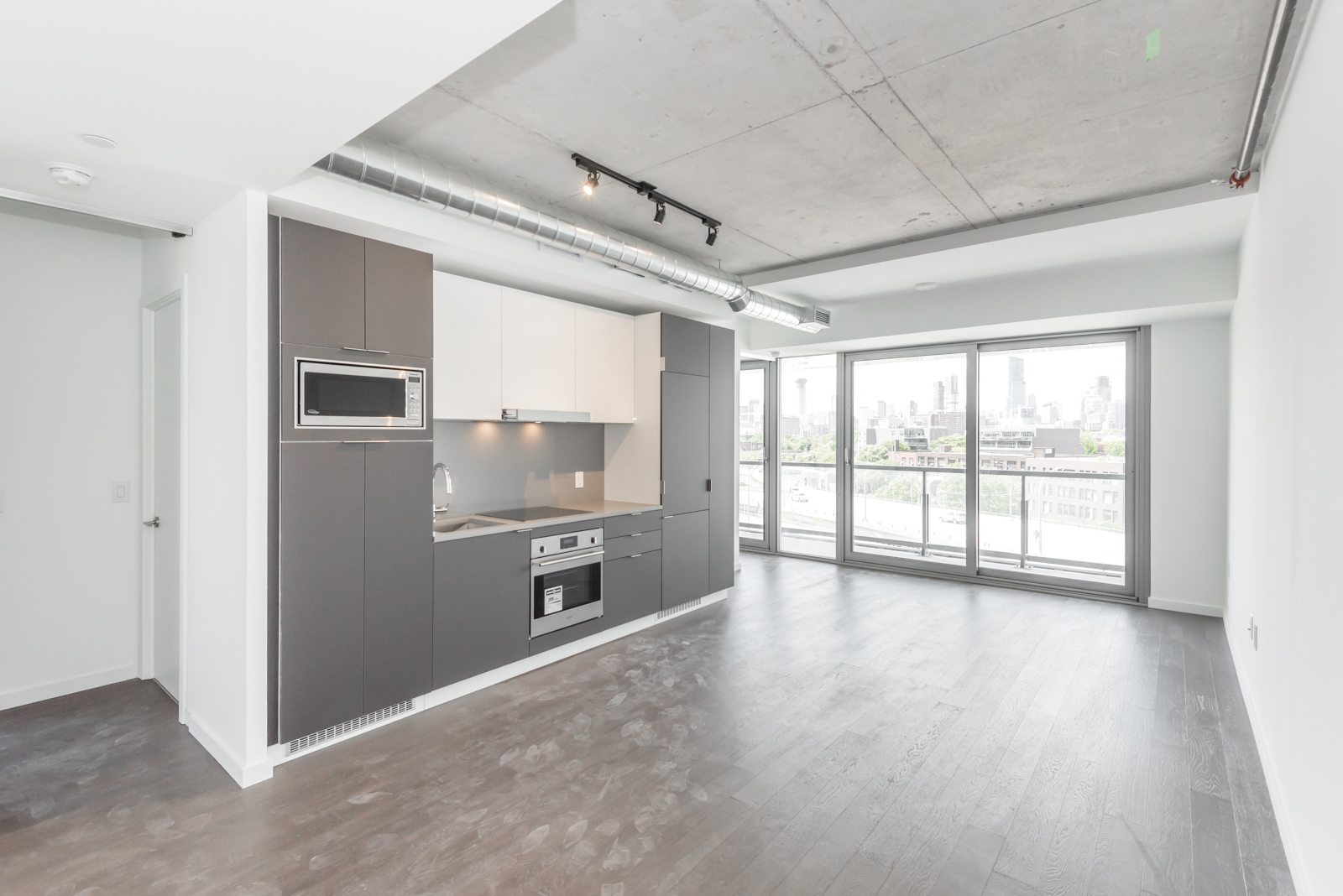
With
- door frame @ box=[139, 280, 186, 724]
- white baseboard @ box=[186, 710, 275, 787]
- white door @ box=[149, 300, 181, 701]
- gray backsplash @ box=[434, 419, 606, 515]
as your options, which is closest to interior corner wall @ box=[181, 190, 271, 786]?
white baseboard @ box=[186, 710, 275, 787]

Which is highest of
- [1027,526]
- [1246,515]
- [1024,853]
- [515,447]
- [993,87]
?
[993,87]

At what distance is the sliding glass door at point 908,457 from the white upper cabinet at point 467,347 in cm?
438

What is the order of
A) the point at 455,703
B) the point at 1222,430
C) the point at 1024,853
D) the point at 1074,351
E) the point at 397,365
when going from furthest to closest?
1. the point at 1074,351
2. the point at 1222,430
3. the point at 455,703
4. the point at 397,365
5. the point at 1024,853

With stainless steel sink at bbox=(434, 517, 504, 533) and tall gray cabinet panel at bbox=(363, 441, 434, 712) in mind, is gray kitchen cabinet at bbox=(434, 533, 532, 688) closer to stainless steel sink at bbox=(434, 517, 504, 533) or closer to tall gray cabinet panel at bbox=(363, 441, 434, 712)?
tall gray cabinet panel at bbox=(363, 441, 434, 712)

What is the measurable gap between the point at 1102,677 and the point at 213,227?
5453mm

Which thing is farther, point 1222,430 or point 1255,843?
point 1222,430

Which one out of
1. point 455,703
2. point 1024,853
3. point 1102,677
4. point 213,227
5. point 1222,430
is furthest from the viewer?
point 1222,430

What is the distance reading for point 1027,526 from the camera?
6.16m

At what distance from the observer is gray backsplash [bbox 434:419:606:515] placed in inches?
Result: 170

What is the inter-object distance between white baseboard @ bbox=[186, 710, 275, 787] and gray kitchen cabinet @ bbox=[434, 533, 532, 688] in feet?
2.85

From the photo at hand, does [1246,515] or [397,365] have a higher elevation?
[397,365]

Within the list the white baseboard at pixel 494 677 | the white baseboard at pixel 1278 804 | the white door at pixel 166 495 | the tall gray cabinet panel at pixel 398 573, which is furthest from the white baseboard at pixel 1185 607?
the white door at pixel 166 495

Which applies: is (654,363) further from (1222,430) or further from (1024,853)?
(1222,430)

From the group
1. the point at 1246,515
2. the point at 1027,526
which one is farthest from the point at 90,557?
the point at 1027,526
